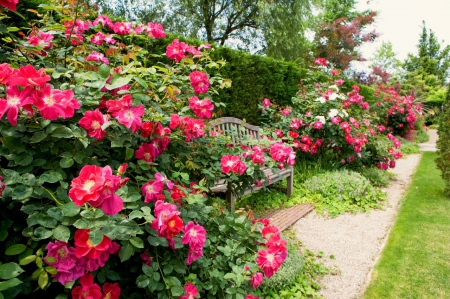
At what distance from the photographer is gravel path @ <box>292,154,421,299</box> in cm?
264

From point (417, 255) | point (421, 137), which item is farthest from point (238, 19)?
point (417, 255)

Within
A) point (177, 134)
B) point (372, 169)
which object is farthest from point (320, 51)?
point (177, 134)

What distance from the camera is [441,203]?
15.4ft

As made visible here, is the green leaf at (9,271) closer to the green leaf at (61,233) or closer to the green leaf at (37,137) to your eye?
the green leaf at (61,233)

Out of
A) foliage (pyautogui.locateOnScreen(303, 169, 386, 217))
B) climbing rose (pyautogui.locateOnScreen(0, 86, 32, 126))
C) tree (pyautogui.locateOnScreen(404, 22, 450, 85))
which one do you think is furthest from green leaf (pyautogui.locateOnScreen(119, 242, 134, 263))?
tree (pyautogui.locateOnScreen(404, 22, 450, 85))

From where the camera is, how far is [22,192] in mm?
977

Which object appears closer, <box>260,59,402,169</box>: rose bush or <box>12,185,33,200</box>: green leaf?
<box>12,185,33,200</box>: green leaf

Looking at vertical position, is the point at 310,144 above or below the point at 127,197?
below

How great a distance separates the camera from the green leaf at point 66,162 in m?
1.10

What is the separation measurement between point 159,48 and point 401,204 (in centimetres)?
407

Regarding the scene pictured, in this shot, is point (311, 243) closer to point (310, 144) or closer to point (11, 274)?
point (310, 144)

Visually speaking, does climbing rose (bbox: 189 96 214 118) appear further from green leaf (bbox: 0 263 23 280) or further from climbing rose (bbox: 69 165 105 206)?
green leaf (bbox: 0 263 23 280)

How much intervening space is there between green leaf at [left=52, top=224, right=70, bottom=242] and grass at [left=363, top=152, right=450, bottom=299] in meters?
2.32

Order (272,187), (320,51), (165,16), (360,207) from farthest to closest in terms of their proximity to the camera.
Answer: (320,51), (165,16), (272,187), (360,207)
